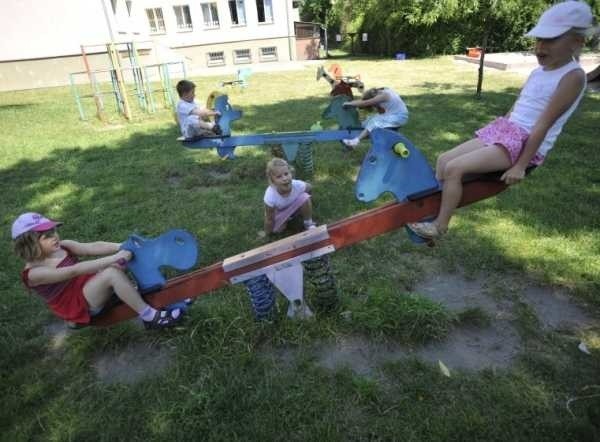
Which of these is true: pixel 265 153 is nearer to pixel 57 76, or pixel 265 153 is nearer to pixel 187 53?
pixel 57 76

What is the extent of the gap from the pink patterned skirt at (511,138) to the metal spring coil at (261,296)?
1.47 metres

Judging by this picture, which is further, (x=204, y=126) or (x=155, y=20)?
(x=155, y=20)

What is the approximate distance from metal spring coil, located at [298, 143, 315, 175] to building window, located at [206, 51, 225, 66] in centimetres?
2028

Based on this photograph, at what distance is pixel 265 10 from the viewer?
22.1 m

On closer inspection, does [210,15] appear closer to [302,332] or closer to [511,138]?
[302,332]

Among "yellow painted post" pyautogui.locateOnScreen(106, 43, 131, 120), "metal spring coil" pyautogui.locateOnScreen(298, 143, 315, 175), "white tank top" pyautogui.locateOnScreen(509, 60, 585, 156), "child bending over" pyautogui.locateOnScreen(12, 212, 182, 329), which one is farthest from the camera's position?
"yellow painted post" pyautogui.locateOnScreen(106, 43, 131, 120)

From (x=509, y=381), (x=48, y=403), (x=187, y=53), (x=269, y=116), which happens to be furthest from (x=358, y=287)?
(x=187, y=53)

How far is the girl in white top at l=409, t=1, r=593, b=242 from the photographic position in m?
1.82

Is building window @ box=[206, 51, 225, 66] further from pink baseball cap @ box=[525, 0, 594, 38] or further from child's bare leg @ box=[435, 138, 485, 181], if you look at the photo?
pink baseball cap @ box=[525, 0, 594, 38]

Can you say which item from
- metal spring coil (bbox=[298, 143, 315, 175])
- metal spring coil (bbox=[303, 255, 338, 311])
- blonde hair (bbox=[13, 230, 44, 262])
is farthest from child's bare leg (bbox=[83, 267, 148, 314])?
metal spring coil (bbox=[298, 143, 315, 175])

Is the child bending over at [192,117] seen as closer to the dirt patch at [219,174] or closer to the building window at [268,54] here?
the dirt patch at [219,174]

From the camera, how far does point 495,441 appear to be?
1.90 meters

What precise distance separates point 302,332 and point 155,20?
79.3ft

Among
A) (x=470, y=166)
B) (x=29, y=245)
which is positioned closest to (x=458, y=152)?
(x=470, y=166)
